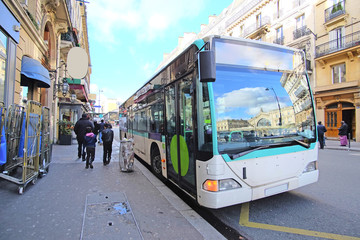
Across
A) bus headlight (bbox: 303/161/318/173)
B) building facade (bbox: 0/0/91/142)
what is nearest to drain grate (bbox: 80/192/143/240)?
bus headlight (bbox: 303/161/318/173)

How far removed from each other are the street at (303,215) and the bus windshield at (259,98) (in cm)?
118

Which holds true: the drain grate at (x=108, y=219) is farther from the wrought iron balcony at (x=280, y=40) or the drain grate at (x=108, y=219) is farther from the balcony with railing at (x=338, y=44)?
the wrought iron balcony at (x=280, y=40)

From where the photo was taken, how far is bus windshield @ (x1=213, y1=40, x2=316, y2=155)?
3.43 metres

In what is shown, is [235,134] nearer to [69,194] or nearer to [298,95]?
[298,95]

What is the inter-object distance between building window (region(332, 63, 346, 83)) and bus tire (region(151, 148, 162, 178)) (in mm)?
20243

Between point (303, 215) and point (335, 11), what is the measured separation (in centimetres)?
2234

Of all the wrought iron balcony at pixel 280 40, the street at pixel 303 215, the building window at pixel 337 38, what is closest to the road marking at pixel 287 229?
the street at pixel 303 215

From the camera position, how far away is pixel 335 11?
1906cm

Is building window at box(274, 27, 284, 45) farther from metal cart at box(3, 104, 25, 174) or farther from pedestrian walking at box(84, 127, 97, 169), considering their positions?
metal cart at box(3, 104, 25, 174)

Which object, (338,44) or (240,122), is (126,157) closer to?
(240,122)

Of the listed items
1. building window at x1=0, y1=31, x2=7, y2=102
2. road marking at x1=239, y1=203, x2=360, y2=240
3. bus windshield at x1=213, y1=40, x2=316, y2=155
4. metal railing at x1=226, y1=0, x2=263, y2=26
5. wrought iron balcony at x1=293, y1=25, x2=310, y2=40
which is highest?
metal railing at x1=226, y1=0, x2=263, y2=26

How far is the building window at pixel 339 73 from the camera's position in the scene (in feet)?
62.5

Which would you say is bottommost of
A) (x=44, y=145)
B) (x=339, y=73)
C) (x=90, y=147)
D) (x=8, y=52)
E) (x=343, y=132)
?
(x=90, y=147)

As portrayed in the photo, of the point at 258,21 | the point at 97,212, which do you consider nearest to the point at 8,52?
the point at 97,212
